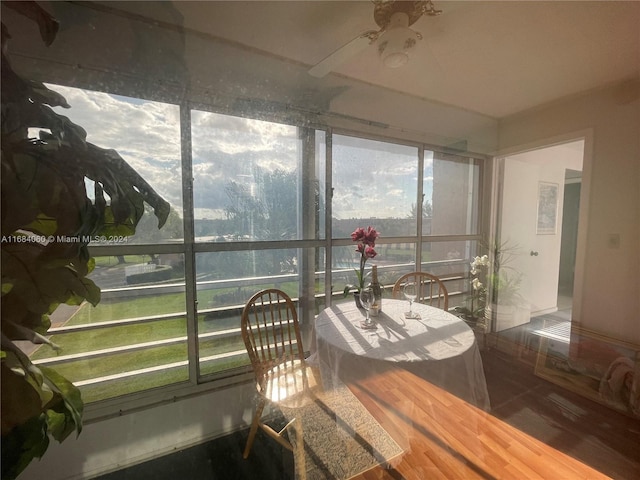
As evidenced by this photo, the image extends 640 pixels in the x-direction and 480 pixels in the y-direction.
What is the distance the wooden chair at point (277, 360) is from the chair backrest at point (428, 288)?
2.00 feet

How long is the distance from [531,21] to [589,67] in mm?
498

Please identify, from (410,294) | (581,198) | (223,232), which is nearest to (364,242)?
(410,294)

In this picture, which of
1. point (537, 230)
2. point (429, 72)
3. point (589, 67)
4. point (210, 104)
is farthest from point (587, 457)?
point (210, 104)

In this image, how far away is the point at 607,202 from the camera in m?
1.35

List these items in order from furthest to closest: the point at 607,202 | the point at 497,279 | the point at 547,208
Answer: the point at 497,279 → the point at 547,208 → the point at 607,202

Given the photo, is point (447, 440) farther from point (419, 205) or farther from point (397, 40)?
point (397, 40)

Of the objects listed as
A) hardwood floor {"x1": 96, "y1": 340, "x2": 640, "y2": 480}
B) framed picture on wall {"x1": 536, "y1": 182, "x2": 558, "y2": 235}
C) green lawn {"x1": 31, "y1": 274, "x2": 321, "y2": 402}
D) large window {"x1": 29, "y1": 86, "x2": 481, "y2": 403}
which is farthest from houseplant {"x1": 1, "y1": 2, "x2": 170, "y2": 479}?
framed picture on wall {"x1": 536, "y1": 182, "x2": 558, "y2": 235}

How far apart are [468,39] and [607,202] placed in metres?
1.20

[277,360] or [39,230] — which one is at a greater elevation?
[39,230]

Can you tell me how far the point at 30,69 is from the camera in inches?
28.5

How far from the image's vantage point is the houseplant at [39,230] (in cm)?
50

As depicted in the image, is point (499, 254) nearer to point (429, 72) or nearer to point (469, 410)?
point (469, 410)

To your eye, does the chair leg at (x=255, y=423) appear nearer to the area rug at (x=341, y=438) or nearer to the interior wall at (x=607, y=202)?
the area rug at (x=341, y=438)

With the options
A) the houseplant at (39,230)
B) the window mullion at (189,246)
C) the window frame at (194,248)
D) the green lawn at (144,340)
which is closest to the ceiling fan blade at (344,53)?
the window frame at (194,248)
